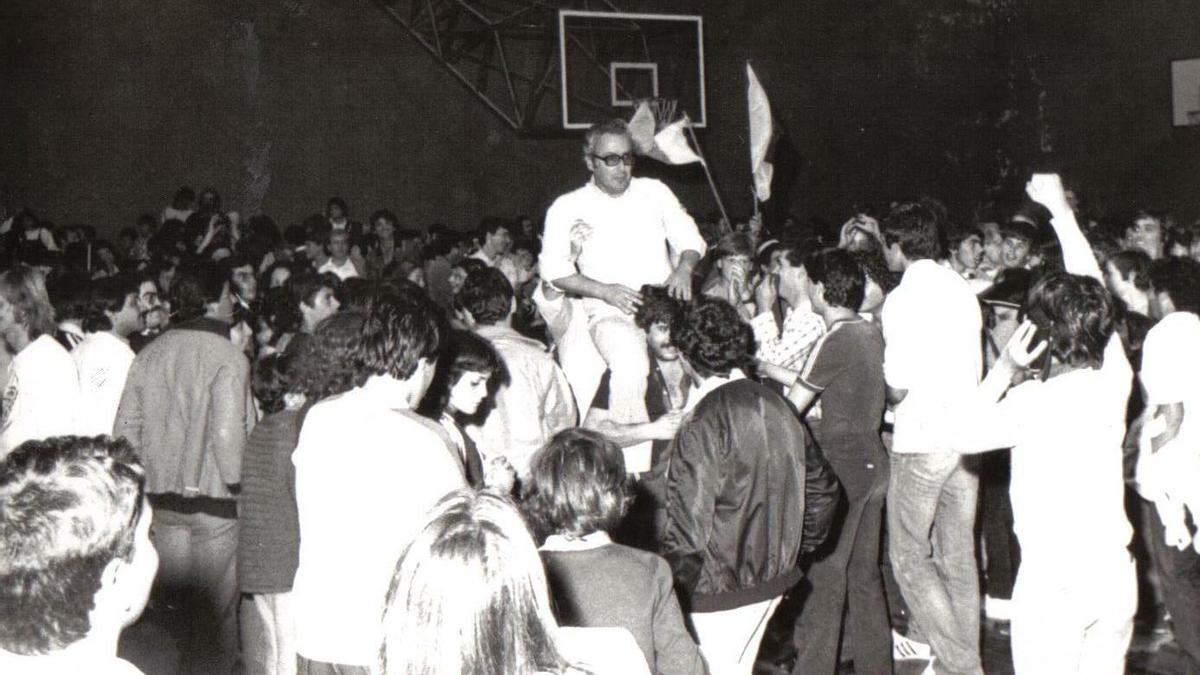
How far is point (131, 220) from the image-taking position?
13.6 m

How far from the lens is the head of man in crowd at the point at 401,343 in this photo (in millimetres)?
3002

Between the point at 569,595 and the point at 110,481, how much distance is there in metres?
1.35

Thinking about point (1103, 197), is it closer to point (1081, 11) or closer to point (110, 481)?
point (1081, 11)

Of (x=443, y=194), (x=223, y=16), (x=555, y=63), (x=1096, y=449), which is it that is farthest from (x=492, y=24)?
(x=1096, y=449)

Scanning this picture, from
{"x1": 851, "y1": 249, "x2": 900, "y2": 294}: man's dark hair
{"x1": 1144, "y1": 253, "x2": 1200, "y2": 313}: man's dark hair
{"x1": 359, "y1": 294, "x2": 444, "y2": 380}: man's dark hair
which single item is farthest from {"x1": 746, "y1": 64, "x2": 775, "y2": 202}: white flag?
{"x1": 359, "y1": 294, "x2": 444, "y2": 380}: man's dark hair

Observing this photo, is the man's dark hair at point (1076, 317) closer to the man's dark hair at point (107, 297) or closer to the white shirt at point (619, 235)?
the white shirt at point (619, 235)

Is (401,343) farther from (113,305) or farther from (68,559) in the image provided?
(113,305)

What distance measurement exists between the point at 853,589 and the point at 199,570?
2.61 meters

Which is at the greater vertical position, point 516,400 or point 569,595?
point 516,400

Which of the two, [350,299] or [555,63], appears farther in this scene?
[555,63]

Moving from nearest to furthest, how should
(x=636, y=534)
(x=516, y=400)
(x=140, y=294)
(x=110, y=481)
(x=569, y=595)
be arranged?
(x=110, y=481)
(x=569, y=595)
(x=516, y=400)
(x=636, y=534)
(x=140, y=294)

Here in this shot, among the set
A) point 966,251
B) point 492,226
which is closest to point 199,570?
point 966,251

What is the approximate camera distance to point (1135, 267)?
17.8 ft

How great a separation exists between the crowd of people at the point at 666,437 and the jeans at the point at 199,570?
0.01 m
